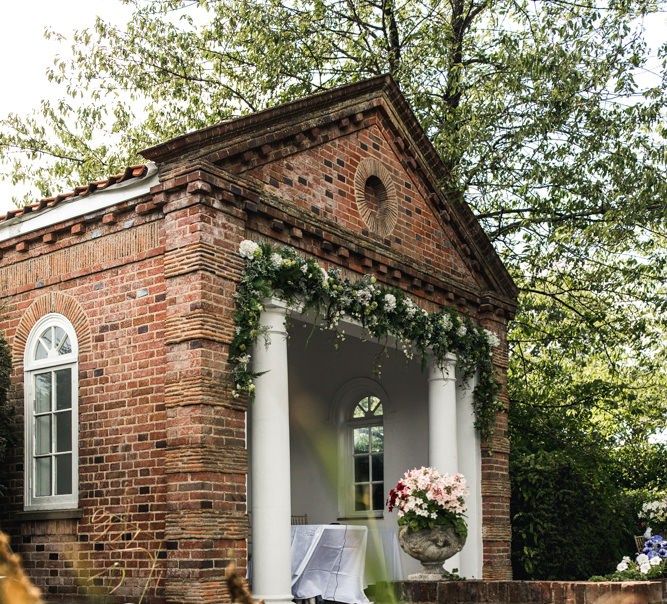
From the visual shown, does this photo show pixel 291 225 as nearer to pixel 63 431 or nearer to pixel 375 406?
pixel 63 431

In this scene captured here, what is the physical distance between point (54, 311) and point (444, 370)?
4.75 metres

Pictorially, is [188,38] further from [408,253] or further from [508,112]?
[408,253]

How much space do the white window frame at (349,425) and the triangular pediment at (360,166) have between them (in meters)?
2.26

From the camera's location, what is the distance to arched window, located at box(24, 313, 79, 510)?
9656 mm

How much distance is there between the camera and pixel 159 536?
858 cm

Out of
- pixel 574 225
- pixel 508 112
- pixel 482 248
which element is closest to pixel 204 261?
pixel 482 248

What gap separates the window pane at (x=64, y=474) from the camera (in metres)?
9.65

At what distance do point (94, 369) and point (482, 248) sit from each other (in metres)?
5.89

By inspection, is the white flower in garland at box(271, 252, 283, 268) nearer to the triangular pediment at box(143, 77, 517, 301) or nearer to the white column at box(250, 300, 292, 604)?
the white column at box(250, 300, 292, 604)

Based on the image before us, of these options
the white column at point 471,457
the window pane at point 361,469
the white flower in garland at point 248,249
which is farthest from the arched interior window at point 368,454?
the white flower in garland at point 248,249

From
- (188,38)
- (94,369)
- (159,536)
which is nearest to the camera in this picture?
(159,536)

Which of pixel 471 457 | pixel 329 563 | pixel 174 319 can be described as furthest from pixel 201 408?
pixel 471 457

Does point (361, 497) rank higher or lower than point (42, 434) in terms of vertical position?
lower

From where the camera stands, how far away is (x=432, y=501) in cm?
974
